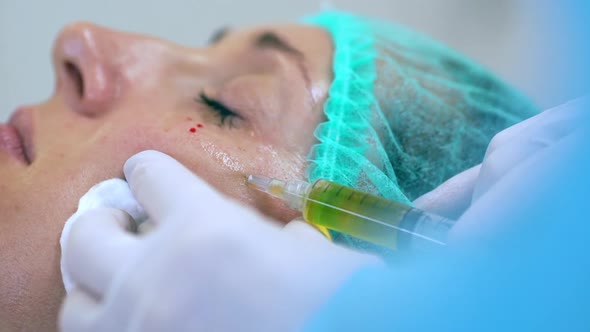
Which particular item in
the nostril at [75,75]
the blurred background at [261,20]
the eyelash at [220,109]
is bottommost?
the blurred background at [261,20]

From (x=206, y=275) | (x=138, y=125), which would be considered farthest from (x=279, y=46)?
(x=206, y=275)

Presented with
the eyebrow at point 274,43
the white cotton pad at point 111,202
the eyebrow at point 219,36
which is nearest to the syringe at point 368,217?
the white cotton pad at point 111,202

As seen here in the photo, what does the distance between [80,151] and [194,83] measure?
0.88 ft

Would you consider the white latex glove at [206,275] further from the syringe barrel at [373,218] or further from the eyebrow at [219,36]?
the eyebrow at [219,36]

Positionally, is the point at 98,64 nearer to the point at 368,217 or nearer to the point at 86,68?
the point at 86,68

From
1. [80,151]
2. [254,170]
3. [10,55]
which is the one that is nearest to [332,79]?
[254,170]

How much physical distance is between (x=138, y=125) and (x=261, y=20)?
4.11 ft

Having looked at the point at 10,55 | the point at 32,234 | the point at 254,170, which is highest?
the point at 254,170

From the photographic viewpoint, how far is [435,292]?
21.1 inches

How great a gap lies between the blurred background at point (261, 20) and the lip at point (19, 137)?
785 mm

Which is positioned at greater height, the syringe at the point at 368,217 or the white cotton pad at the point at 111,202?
the syringe at the point at 368,217

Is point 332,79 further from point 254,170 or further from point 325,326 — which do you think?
point 325,326

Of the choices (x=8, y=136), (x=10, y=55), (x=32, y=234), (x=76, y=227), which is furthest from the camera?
(x=10, y=55)

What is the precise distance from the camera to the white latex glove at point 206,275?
54cm
